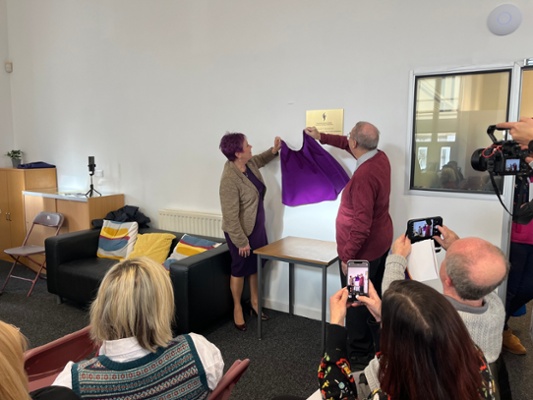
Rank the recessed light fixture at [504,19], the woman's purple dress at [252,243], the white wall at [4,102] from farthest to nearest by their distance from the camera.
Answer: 1. the white wall at [4,102]
2. the woman's purple dress at [252,243]
3. the recessed light fixture at [504,19]

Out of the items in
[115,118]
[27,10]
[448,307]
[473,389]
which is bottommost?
[473,389]

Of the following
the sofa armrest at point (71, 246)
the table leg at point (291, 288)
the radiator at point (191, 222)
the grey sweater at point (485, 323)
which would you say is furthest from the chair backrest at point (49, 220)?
the grey sweater at point (485, 323)

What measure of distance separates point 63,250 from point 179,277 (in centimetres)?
157

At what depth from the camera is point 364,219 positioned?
2598 millimetres

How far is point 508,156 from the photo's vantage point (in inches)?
79.1

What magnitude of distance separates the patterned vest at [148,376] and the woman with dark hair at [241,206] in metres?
1.95

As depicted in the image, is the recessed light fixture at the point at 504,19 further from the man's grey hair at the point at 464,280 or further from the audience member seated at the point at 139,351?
the audience member seated at the point at 139,351

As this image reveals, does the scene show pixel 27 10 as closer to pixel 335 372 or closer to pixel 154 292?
pixel 154 292

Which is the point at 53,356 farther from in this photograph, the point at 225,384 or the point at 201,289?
the point at 201,289

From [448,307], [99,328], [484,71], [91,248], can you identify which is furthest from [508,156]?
[91,248]

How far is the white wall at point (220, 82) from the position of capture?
9.54ft

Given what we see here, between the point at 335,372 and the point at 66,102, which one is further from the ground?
the point at 66,102

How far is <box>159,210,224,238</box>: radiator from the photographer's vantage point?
4.00m

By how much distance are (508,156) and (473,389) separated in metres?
1.43
